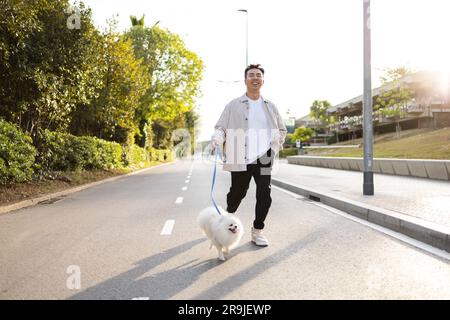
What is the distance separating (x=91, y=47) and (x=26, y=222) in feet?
27.7

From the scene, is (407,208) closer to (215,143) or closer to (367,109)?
(367,109)

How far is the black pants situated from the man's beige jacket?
0.12 metres

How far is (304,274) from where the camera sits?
4129 mm

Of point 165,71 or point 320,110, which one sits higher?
point 320,110

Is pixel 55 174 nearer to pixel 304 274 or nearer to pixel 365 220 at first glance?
pixel 365 220

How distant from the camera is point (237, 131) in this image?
17.1ft

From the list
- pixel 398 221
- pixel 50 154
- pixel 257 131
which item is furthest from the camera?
pixel 50 154

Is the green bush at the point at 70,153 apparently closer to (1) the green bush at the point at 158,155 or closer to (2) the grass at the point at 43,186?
(2) the grass at the point at 43,186

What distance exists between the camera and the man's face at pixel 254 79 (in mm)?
5164

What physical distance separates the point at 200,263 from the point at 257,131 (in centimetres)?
175

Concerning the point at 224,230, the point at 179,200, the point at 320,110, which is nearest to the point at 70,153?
the point at 179,200

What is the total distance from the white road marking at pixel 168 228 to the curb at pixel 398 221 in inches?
135

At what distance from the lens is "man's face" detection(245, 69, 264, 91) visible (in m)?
5.16

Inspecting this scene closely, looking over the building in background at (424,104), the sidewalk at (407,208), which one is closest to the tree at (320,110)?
the building in background at (424,104)
